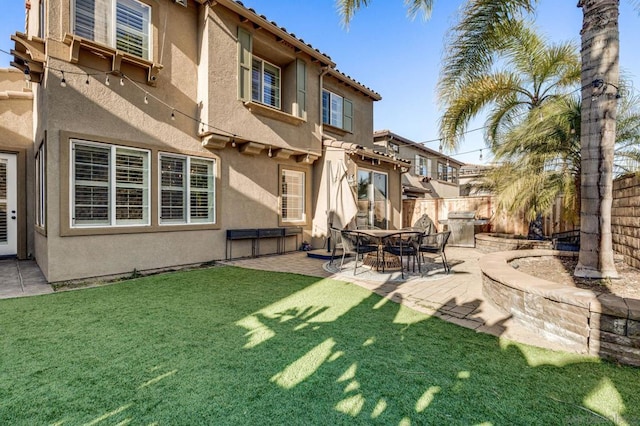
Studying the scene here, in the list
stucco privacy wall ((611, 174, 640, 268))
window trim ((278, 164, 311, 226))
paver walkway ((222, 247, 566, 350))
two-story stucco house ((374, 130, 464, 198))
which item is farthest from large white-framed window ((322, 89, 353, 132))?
stucco privacy wall ((611, 174, 640, 268))

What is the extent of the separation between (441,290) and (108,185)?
7.09 m

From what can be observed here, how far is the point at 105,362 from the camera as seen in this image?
3.08 metres

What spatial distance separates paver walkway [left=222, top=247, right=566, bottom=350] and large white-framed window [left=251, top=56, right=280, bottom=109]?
489cm

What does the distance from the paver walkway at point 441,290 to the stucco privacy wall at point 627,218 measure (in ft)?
7.97

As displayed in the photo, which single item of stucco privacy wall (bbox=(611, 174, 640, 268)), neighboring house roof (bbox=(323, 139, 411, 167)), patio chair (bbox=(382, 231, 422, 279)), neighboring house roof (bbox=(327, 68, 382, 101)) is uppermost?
neighboring house roof (bbox=(327, 68, 382, 101))

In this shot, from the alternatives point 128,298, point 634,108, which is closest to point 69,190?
point 128,298

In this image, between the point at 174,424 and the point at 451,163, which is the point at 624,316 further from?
the point at 451,163

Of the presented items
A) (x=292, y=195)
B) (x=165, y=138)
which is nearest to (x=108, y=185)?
(x=165, y=138)

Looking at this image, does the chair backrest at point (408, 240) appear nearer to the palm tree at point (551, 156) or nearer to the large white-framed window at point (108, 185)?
the palm tree at point (551, 156)

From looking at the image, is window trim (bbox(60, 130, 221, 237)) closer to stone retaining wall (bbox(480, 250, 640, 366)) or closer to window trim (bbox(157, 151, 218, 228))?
window trim (bbox(157, 151, 218, 228))

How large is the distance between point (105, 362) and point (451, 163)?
30004 millimetres

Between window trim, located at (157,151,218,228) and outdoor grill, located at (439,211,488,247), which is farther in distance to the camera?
outdoor grill, located at (439,211,488,247)

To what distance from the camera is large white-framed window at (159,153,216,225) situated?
7574mm

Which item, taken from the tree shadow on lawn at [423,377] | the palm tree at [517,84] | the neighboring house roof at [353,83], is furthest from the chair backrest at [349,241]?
Answer: the neighboring house roof at [353,83]
